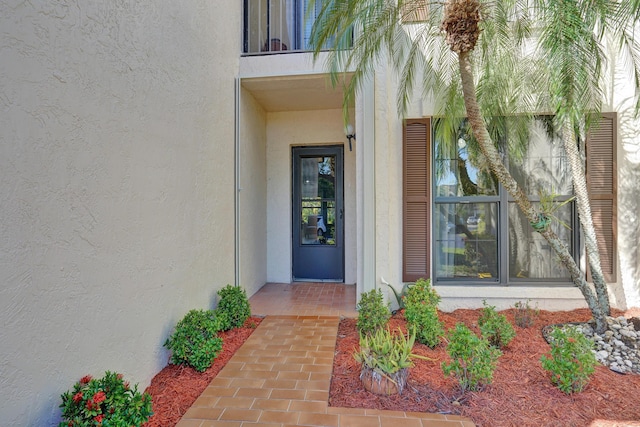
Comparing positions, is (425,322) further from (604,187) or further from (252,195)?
(252,195)

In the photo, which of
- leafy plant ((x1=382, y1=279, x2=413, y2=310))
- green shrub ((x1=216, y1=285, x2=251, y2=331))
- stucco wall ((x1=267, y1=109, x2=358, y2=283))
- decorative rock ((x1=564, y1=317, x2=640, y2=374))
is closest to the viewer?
decorative rock ((x1=564, y1=317, x2=640, y2=374))

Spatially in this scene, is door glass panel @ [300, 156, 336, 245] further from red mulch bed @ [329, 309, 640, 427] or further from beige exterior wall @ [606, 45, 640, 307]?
beige exterior wall @ [606, 45, 640, 307]

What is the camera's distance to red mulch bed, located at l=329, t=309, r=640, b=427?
8.39 feet

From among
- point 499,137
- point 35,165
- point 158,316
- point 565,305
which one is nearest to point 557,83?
point 499,137

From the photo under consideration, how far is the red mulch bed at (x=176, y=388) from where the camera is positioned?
8.34 feet

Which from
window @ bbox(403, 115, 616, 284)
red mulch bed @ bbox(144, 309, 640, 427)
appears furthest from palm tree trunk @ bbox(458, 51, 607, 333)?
window @ bbox(403, 115, 616, 284)

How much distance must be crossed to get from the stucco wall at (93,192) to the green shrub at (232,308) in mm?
367

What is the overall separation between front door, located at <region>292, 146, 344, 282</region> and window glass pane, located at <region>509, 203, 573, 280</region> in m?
3.11

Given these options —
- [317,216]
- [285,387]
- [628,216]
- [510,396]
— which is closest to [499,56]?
[628,216]

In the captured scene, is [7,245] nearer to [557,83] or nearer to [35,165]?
[35,165]

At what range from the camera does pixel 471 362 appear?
277 centimetres

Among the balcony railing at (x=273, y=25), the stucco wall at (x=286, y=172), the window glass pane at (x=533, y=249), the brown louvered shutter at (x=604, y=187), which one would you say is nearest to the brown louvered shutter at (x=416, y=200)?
the window glass pane at (x=533, y=249)

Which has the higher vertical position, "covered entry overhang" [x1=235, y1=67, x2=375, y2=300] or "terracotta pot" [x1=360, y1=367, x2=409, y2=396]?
"covered entry overhang" [x1=235, y1=67, x2=375, y2=300]

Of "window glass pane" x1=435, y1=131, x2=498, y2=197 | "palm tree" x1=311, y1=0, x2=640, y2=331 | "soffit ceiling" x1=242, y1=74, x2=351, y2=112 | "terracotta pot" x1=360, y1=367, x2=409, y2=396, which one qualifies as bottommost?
"terracotta pot" x1=360, y1=367, x2=409, y2=396
